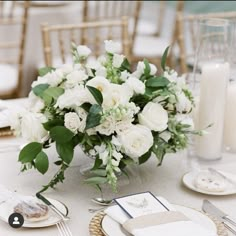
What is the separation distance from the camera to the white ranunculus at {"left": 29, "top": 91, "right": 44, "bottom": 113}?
1.28 m

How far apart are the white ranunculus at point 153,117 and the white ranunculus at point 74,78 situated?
147 mm

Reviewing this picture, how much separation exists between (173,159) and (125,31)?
0.86 metres

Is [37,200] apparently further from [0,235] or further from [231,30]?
[231,30]

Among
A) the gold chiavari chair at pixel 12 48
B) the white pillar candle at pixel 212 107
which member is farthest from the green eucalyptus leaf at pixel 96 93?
the gold chiavari chair at pixel 12 48

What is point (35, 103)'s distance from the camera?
51.9 inches

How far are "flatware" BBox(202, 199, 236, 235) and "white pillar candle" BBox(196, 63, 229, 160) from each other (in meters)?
0.24

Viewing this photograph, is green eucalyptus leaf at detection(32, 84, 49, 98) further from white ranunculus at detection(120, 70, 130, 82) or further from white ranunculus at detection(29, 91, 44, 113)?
white ranunculus at detection(120, 70, 130, 82)

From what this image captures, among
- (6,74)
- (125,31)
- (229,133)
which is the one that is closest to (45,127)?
(229,133)

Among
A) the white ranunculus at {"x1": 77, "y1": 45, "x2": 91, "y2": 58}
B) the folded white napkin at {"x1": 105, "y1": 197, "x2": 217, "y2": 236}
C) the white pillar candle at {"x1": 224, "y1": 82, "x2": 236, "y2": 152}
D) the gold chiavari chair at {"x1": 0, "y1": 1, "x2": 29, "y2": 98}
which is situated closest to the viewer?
the folded white napkin at {"x1": 105, "y1": 197, "x2": 217, "y2": 236}

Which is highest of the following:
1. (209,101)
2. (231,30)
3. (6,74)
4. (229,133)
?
(231,30)

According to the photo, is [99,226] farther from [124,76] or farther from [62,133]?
[124,76]

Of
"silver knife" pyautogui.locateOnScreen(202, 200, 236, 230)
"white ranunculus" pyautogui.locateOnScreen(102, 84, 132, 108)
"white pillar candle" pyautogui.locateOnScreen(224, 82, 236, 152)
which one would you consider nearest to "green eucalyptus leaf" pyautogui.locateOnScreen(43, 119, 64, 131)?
"white ranunculus" pyautogui.locateOnScreen(102, 84, 132, 108)

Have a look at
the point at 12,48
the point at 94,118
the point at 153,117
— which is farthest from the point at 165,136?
the point at 12,48

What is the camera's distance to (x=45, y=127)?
121cm
